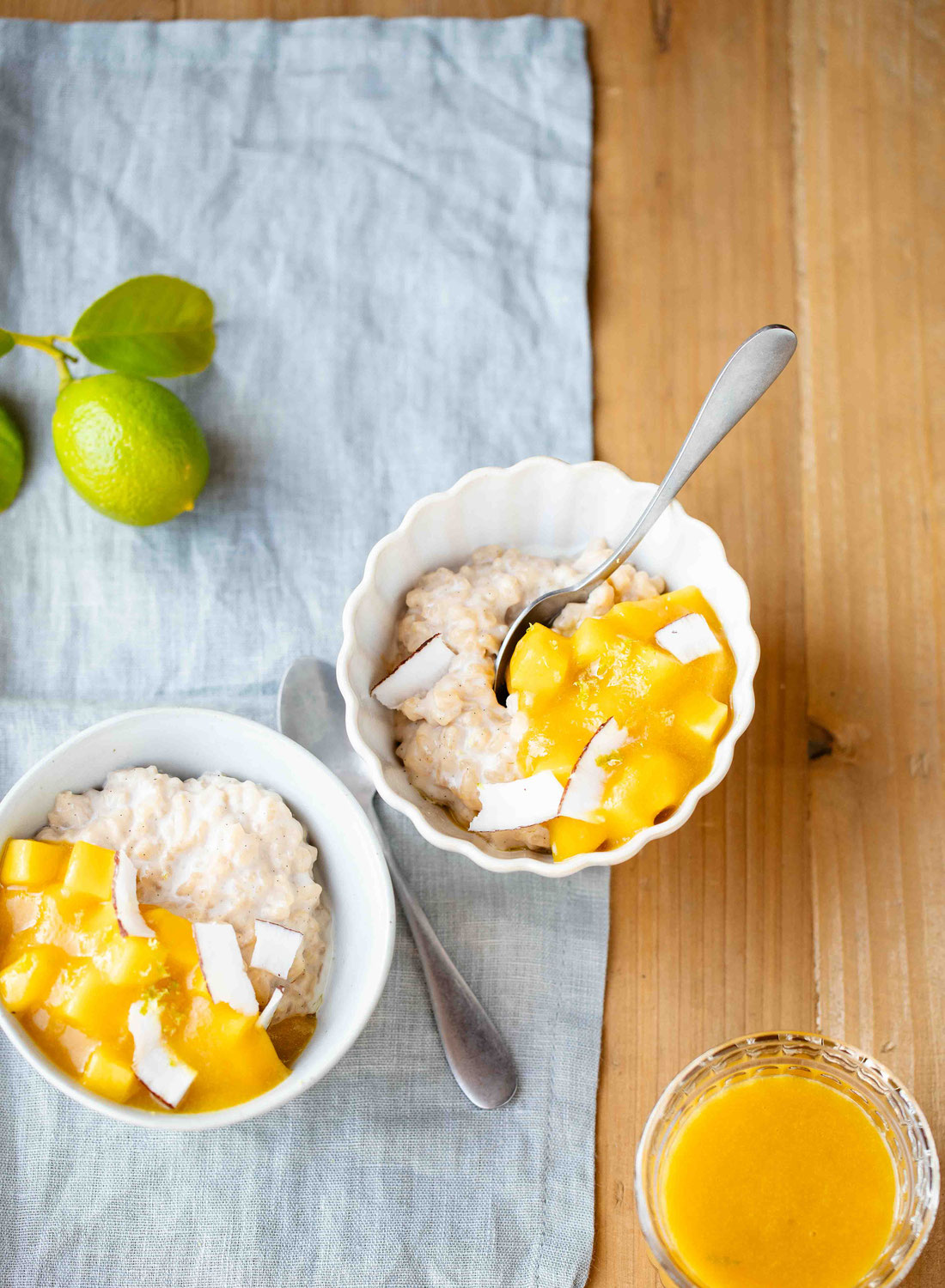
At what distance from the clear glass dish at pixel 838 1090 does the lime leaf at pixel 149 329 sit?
158 cm

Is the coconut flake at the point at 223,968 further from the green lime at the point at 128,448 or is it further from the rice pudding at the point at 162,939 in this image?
the green lime at the point at 128,448

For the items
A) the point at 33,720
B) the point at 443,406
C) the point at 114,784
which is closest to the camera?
the point at 114,784

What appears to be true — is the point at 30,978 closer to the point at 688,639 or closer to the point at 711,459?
the point at 688,639

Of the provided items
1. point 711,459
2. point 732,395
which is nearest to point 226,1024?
point 732,395

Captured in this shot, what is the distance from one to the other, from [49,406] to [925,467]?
1.75 metres

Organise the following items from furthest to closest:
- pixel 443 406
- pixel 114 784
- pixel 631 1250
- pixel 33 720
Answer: pixel 443 406 → pixel 33 720 → pixel 631 1250 → pixel 114 784

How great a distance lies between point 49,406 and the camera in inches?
85.6

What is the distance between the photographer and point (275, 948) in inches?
66.1

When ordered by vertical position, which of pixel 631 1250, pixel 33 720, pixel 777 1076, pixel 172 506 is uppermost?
pixel 172 506

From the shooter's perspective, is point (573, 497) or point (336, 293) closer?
point (573, 497)

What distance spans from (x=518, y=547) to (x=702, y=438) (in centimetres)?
40

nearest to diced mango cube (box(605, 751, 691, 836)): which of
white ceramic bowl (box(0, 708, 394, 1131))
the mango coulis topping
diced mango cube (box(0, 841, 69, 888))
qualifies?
the mango coulis topping

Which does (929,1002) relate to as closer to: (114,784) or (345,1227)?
(345,1227)

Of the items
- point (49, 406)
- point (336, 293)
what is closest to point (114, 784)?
point (49, 406)
